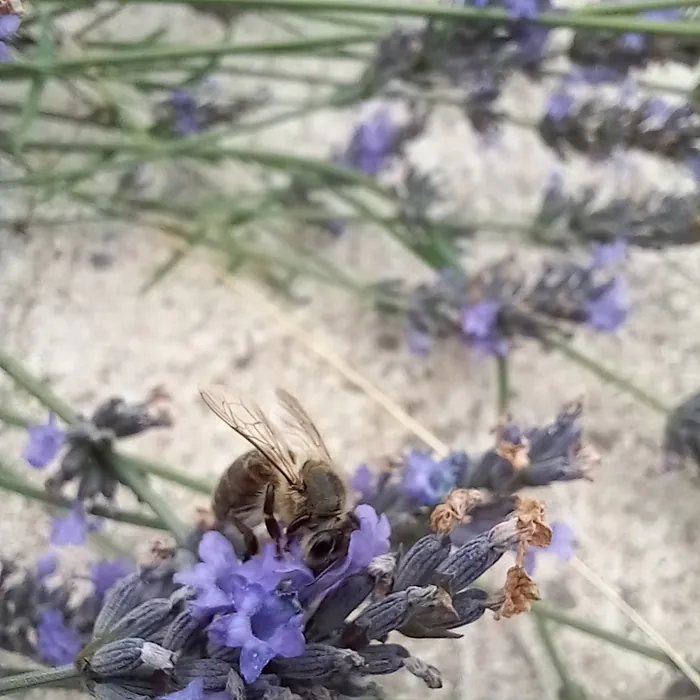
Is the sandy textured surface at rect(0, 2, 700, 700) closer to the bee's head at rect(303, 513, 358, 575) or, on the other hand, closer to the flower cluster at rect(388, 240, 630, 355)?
the flower cluster at rect(388, 240, 630, 355)

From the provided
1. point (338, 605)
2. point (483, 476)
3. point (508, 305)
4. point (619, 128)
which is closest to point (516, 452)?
point (483, 476)

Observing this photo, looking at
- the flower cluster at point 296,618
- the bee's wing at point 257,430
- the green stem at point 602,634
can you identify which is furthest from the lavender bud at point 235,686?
the green stem at point 602,634

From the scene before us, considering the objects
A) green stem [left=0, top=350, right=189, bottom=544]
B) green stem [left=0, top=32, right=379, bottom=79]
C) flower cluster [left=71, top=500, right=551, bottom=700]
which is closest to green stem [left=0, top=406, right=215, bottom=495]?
green stem [left=0, top=350, right=189, bottom=544]

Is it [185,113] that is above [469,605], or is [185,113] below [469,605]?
above

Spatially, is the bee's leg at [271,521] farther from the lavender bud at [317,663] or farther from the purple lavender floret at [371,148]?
the purple lavender floret at [371,148]

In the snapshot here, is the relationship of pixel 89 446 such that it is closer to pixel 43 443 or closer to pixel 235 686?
pixel 43 443

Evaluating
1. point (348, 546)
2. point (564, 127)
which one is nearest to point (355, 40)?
point (564, 127)
